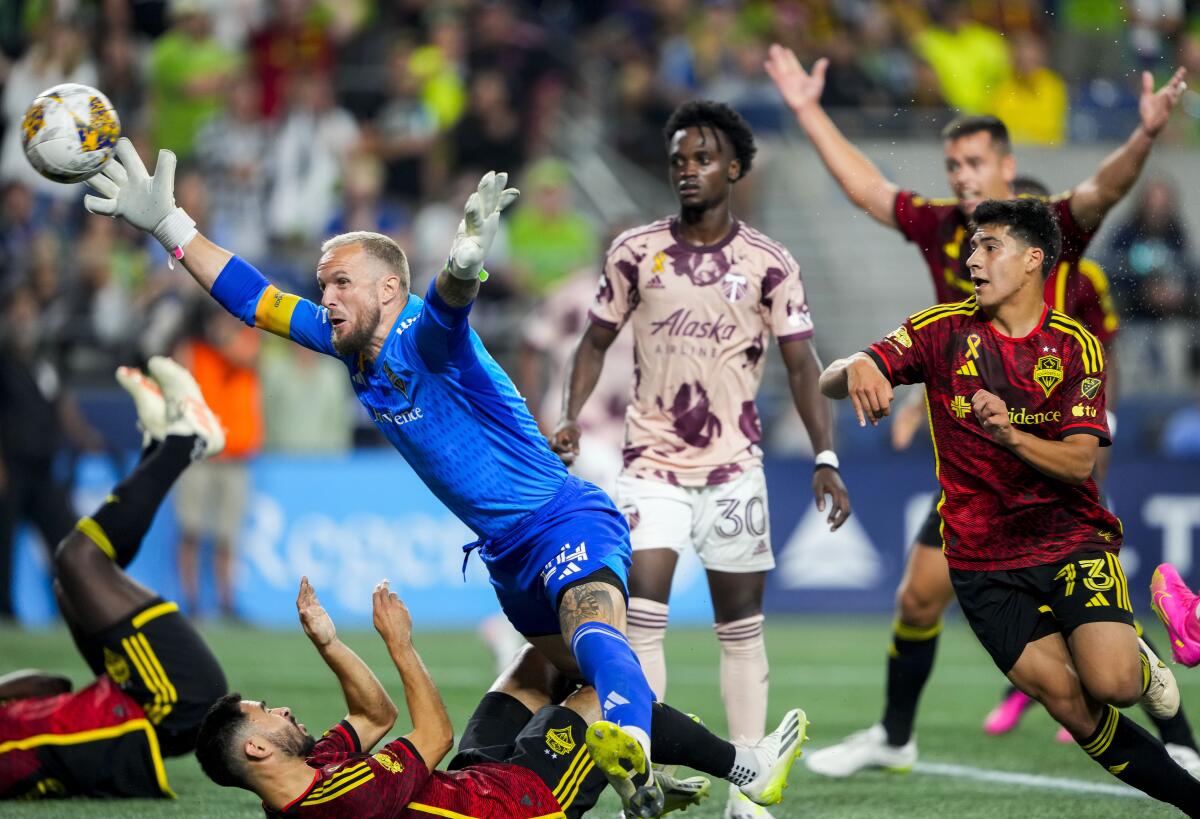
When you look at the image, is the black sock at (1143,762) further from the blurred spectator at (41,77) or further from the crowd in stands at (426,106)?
the blurred spectator at (41,77)

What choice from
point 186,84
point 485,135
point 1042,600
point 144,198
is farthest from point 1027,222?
point 186,84

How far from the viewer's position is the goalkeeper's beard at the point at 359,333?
5.62 m

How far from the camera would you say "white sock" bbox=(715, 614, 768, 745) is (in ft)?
22.0

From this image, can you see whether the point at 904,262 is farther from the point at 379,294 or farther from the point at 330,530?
the point at 379,294

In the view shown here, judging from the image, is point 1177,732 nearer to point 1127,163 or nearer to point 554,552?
point 1127,163

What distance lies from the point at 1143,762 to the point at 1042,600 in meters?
0.61

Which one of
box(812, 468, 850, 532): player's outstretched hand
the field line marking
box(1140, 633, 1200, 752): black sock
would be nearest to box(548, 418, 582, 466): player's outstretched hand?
box(812, 468, 850, 532): player's outstretched hand

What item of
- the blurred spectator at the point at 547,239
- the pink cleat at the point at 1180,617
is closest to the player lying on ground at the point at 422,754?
the pink cleat at the point at 1180,617

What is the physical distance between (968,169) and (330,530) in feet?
24.7

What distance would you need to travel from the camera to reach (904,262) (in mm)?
16766

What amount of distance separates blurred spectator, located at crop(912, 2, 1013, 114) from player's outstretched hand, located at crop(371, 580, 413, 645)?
1183 cm

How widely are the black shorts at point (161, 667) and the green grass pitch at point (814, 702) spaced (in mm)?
316

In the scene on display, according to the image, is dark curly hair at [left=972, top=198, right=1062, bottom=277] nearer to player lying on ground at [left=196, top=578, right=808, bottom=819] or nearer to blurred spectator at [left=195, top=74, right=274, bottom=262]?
player lying on ground at [left=196, top=578, right=808, bottom=819]

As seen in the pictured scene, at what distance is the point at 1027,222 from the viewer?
565 cm
